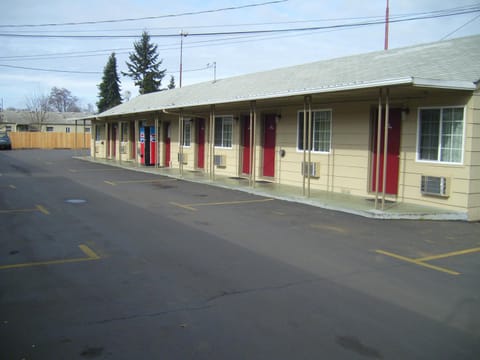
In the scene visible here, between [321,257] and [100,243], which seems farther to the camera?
[100,243]

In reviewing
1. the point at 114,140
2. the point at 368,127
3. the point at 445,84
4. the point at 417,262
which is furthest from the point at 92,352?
the point at 114,140

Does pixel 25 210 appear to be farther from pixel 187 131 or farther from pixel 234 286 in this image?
pixel 187 131

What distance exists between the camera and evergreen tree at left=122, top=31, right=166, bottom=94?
66.6 m

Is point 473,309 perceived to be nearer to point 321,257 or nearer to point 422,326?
point 422,326

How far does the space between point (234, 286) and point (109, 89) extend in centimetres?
6156

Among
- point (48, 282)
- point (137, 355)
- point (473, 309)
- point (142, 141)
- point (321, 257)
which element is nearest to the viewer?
point (137, 355)

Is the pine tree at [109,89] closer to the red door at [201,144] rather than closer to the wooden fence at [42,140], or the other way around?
the wooden fence at [42,140]

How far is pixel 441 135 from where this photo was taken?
10.8 m

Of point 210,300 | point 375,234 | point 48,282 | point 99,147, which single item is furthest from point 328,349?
point 99,147

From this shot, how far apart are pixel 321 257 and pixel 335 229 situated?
2207mm

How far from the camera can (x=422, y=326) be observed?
14.4 feet

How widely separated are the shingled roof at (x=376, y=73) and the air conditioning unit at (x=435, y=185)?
7.16ft

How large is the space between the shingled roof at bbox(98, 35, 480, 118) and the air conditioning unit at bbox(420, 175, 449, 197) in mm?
2182

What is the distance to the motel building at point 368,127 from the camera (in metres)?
10.3
